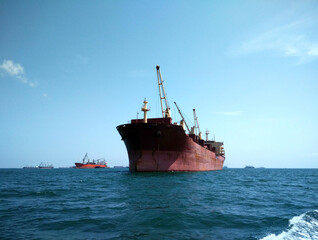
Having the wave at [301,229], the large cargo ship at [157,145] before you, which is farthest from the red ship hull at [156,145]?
the wave at [301,229]

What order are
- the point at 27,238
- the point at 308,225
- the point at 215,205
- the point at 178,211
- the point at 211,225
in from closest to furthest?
1. the point at 27,238
2. the point at 211,225
3. the point at 308,225
4. the point at 178,211
5. the point at 215,205

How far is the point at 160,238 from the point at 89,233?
213 centimetres

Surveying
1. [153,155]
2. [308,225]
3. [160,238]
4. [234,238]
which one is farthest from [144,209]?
[153,155]

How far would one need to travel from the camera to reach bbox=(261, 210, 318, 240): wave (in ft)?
20.7

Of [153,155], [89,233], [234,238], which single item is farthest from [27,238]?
[153,155]

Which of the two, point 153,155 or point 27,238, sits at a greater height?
point 153,155

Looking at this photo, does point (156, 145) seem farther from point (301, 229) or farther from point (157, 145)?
point (301, 229)

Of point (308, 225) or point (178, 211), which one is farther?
point (178, 211)

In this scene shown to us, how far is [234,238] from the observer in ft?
19.4

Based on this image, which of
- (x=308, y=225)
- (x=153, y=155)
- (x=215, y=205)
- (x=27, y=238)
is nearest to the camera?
(x=27, y=238)

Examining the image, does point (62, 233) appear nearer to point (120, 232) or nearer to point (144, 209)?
point (120, 232)

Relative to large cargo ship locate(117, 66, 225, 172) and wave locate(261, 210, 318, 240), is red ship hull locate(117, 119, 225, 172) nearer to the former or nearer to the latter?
large cargo ship locate(117, 66, 225, 172)

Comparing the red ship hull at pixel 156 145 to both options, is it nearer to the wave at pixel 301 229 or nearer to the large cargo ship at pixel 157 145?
the large cargo ship at pixel 157 145

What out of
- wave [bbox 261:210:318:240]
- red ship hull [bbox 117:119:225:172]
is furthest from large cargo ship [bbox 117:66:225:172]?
wave [bbox 261:210:318:240]
